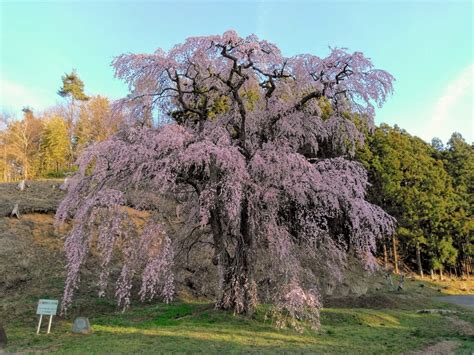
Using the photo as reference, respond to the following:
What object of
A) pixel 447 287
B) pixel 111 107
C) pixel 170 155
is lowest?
pixel 447 287

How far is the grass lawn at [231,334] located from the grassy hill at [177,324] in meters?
0.02

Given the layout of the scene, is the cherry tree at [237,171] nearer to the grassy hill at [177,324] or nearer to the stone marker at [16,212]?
the grassy hill at [177,324]

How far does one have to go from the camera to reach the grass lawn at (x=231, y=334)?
6285mm

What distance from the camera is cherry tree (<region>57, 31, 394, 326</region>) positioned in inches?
299

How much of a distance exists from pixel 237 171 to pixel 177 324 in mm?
3774

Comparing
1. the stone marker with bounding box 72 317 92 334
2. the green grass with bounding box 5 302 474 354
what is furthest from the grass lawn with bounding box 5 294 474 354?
the stone marker with bounding box 72 317 92 334

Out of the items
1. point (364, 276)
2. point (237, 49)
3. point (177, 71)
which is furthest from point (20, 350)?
point (364, 276)

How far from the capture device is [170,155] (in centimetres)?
767

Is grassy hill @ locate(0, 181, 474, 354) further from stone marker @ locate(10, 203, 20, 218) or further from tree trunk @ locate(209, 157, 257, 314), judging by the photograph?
tree trunk @ locate(209, 157, 257, 314)

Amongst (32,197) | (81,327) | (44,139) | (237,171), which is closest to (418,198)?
(237,171)

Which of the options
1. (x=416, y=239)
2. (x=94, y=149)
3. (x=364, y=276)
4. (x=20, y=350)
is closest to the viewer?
(x=20, y=350)

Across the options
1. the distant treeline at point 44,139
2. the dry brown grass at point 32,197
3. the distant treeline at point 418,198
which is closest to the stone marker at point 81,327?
the dry brown grass at point 32,197

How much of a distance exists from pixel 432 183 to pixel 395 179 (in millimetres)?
3168

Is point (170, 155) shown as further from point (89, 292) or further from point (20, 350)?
point (89, 292)
